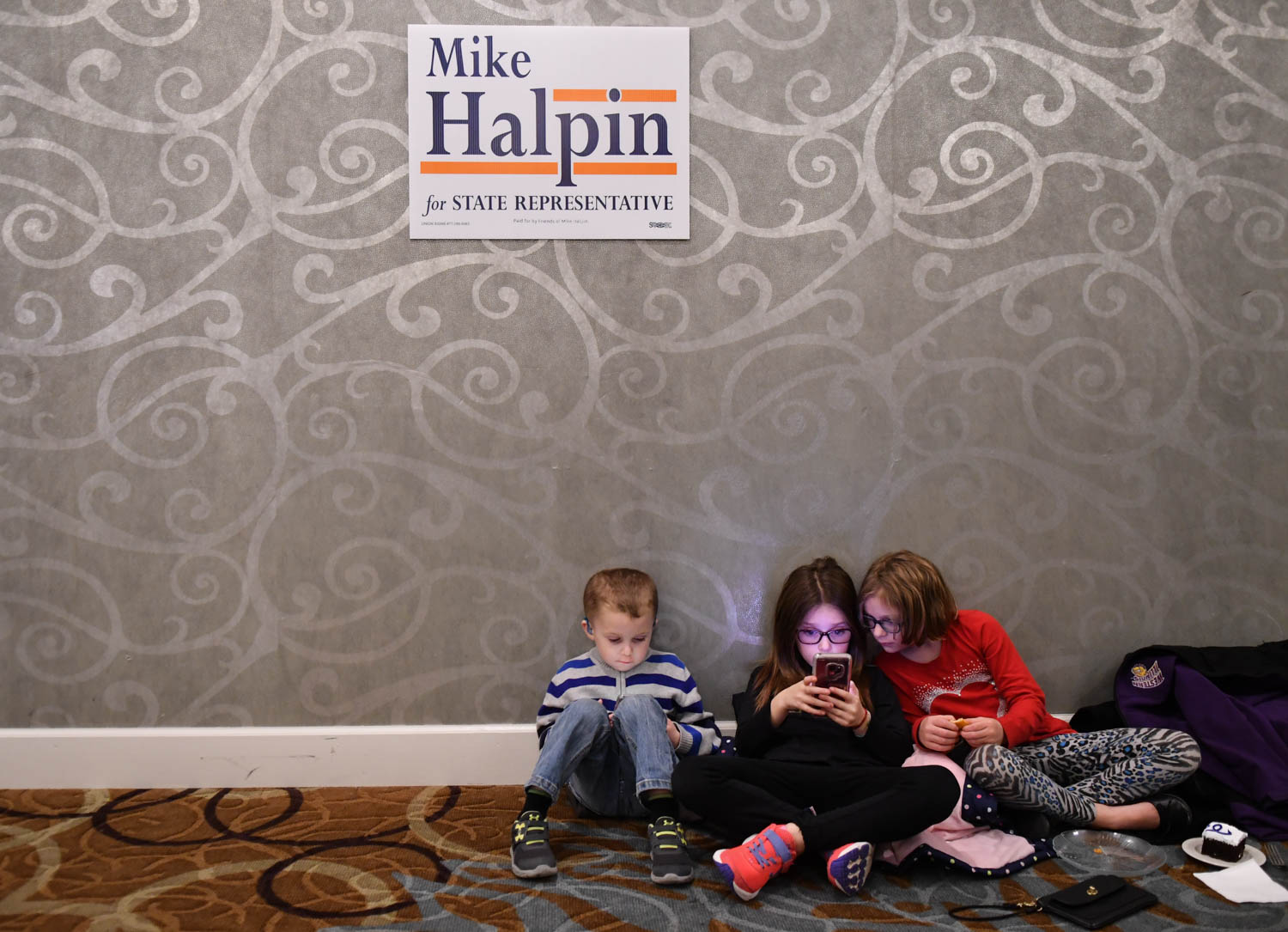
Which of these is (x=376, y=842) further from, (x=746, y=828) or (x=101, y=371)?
(x=101, y=371)

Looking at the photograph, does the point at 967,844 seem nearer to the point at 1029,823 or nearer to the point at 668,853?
the point at 1029,823

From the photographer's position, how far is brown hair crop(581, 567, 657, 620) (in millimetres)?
2096

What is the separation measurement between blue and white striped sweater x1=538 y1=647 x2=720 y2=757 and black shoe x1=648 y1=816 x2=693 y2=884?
26 centimetres

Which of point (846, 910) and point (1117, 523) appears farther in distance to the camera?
point (1117, 523)

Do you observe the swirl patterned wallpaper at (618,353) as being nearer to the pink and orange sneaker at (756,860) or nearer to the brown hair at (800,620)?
the brown hair at (800,620)

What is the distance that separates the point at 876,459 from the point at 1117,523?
61cm

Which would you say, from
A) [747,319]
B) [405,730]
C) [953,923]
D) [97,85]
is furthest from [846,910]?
[97,85]

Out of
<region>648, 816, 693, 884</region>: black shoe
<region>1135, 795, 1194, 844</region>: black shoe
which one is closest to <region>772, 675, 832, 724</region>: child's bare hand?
<region>648, 816, 693, 884</region>: black shoe

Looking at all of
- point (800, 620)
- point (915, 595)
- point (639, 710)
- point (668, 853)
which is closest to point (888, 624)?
point (915, 595)

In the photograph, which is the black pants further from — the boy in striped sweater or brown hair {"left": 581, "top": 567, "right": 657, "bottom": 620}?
brown hair {"left": 581, "top": 567, "right": 657, "bottom": 620}

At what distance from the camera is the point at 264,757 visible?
2.22 meters

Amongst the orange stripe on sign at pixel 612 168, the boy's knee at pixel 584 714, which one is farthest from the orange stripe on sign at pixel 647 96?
the boy's knee at pixel 584 714

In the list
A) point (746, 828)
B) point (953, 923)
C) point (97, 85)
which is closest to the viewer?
point (953, 923)

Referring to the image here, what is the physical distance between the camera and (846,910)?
5.48 ft
